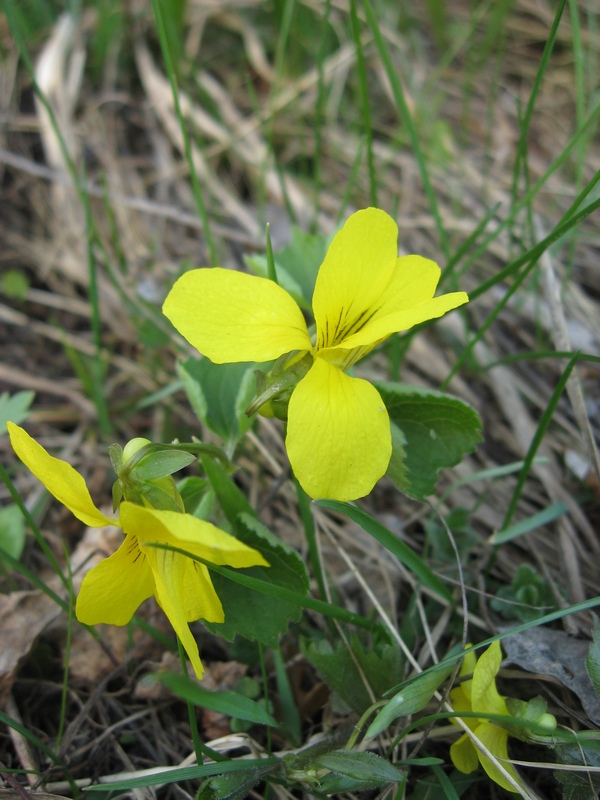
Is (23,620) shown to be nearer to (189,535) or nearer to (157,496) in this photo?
(157,496)

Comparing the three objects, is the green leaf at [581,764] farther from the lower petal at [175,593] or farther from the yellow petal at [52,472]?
the yellow petal at [52,472]

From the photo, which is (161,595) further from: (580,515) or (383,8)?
(383,8)

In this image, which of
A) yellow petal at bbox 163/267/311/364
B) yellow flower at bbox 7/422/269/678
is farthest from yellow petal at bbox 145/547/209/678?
yellow petal at bbox 163/267/311/364

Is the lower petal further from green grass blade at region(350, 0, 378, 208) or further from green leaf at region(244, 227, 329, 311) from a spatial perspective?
green grass blade at region(350, 0, 378, 208)

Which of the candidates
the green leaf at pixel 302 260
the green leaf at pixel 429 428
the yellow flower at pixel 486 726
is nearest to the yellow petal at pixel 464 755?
the yellow flower at pixel 486 726

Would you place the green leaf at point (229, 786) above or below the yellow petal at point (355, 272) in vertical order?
below

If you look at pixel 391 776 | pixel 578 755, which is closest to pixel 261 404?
pixel 391 776
